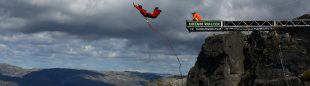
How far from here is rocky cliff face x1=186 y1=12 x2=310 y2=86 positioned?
11638cm

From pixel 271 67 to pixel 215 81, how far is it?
27395mm

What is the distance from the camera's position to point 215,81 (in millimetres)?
144000

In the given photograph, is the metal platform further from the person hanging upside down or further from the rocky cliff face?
the person hanging upside down

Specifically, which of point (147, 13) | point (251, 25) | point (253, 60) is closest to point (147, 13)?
point (147, 13)

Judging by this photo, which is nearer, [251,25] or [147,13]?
[147,13]

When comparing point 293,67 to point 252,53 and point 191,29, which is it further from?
point 191,29

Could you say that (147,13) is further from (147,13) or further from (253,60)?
(253,60)

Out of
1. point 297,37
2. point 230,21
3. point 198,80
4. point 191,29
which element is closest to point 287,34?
point 297,37

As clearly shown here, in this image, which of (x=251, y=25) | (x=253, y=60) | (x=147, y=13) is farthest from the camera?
(x=253, y=60)

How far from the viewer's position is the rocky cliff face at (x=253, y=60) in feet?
382

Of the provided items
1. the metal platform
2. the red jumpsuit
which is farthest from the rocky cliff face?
the red jumpsuit

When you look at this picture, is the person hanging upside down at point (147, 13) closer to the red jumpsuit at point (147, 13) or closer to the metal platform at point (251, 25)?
the red jumpsuit at point (147, 13)

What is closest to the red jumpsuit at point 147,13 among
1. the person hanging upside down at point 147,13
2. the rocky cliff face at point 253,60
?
the person hanging upside down at point 147,13

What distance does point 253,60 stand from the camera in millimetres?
135375
